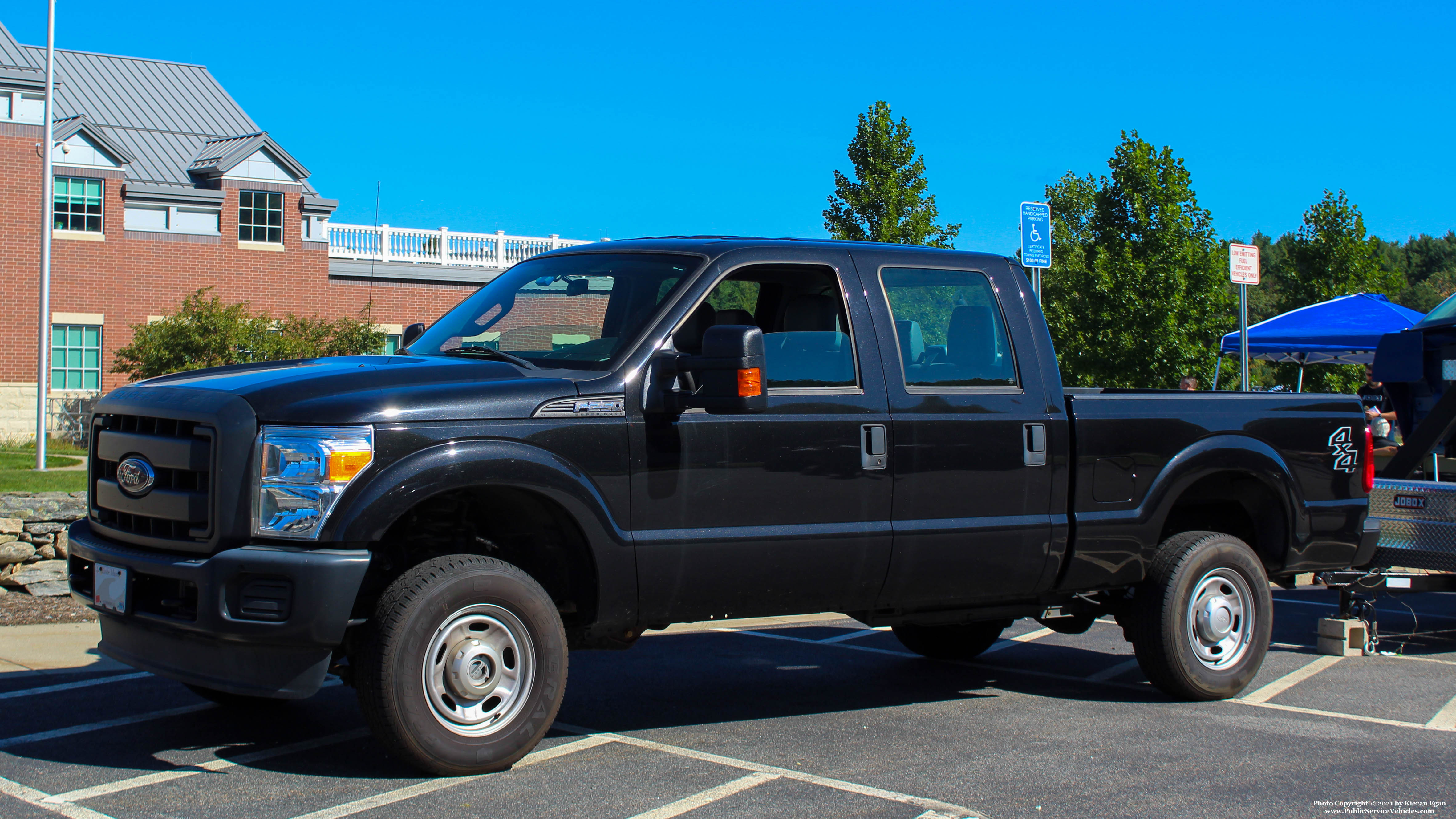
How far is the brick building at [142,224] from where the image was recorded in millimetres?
27859

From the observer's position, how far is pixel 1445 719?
6.37 meters

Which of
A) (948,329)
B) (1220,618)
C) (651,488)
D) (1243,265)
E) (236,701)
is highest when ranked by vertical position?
(1243,265)

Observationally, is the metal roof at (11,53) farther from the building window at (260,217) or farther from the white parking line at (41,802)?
the white parking line at (41,802)

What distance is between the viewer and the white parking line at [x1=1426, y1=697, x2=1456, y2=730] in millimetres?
6188

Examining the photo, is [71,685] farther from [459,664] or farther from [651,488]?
[651,488]

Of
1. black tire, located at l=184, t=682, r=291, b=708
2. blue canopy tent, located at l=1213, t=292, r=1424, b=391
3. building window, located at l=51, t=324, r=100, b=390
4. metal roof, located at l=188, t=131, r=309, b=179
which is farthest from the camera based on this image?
metal roof, located at l=188, t=131, r=309, b=179

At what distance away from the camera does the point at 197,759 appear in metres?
5.27

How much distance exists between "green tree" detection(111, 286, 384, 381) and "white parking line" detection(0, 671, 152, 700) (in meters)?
19.2

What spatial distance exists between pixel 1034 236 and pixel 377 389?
307 inches

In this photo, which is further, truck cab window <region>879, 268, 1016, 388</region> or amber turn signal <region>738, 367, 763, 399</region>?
truck cab window <region>879, 268, 1016, 388</region>

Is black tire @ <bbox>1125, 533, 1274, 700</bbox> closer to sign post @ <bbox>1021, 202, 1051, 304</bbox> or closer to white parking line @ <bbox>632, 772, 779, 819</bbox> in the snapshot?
white parking line @ <bbox>632, 772, 779, 819</bbox>

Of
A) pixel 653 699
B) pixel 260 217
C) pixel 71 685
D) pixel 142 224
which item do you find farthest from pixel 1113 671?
pixel 260 217

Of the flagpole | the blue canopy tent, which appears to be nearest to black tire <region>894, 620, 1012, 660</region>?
the blue canopy tent

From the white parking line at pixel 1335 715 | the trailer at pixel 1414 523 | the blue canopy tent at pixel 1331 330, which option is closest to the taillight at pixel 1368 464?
the trailer at pixel 1414 523
